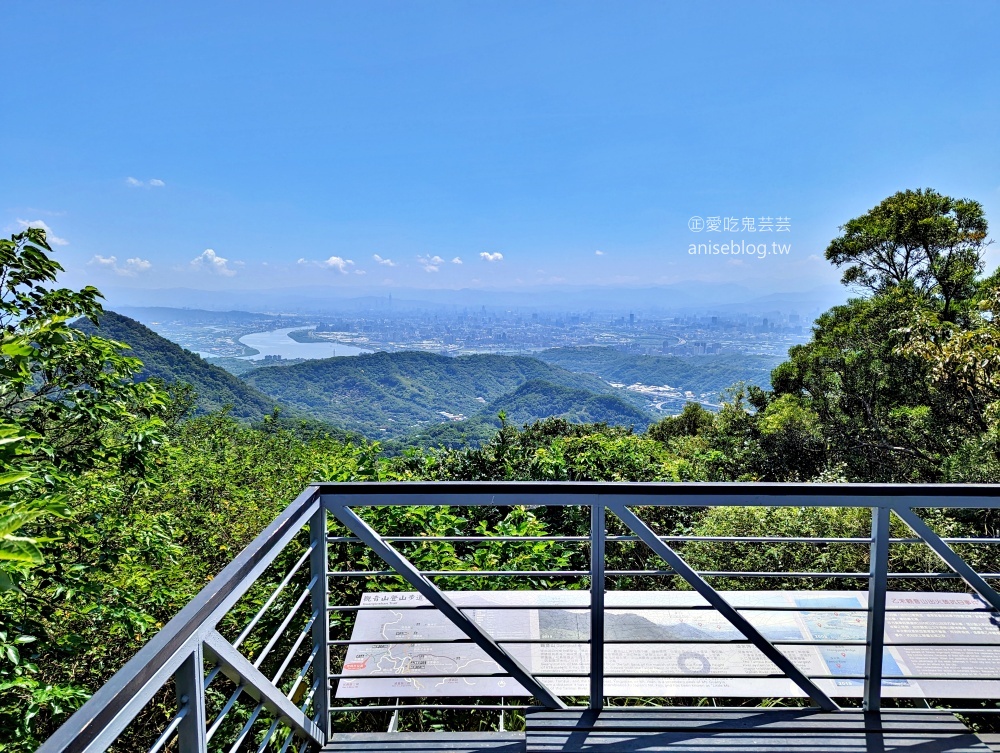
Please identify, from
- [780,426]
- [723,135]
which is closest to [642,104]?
[723,135]

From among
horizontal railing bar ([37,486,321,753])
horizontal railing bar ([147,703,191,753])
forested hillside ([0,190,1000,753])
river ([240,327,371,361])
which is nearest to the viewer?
horizontal railing bar ([37,486,321,753])

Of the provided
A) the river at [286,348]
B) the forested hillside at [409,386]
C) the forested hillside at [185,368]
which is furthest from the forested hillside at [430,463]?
the river at [286,348]

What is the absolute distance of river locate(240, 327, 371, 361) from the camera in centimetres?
5266

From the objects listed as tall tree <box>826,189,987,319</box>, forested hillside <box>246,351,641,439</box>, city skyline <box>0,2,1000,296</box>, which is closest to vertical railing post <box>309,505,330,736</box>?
city skyline <box>0,2,1000,296</box>

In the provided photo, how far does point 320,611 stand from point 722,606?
1.17 m

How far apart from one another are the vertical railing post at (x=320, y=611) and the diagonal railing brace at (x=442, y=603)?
0.07 metres

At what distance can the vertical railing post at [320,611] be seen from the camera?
157cm

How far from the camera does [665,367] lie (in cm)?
4716

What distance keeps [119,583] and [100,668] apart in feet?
1.88

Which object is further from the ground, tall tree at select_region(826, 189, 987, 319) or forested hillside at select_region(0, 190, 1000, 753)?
tall tree at select_region(826, 189, 987, 319)

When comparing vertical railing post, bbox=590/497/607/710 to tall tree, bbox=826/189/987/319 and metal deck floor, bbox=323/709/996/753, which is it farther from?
tall tree, bbox=826/189/987/319

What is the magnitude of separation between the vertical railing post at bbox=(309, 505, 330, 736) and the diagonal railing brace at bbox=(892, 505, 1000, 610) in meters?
1.62

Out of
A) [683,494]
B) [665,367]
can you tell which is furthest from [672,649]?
[665,367]

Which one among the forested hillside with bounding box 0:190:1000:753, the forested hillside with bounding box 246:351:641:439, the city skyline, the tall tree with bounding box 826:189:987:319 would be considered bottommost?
the forested hillside with bounding box 246:351:641:439
